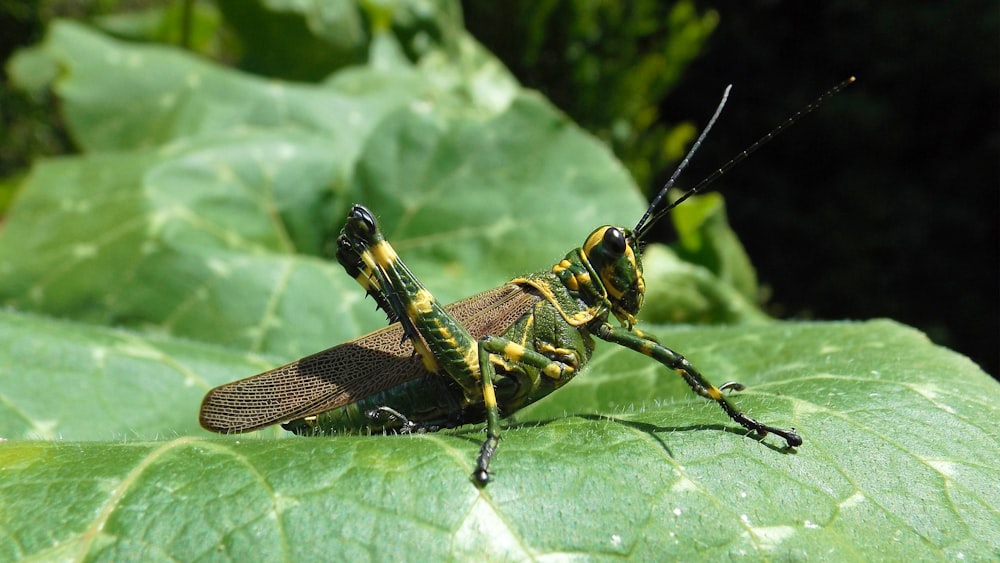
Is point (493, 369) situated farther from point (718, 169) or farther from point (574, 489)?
point (718, 169)

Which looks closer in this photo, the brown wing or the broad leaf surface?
the broad leaf surface

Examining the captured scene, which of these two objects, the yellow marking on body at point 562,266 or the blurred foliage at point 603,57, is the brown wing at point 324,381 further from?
the blurred foliage at point 603,57

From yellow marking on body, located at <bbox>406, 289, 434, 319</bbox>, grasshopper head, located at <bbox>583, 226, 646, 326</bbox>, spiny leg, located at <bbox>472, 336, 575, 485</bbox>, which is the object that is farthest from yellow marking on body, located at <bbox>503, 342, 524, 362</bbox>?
grasshopper head, located at <bbox>583, 226, 646, 326</bbox>

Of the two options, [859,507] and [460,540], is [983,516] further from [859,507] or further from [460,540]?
[460,540]

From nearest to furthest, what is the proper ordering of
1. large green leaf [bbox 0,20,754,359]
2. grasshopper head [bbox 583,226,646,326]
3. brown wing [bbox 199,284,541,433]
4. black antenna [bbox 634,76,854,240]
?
black antenna [bbox 634,76,854,240] < brown wing [bbox 199,284,541,433] < grasshopper head [bbox 583,226,646,326] < large green leaf [bbox 0,20,754,359]

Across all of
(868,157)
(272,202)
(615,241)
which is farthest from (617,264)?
(868,157)

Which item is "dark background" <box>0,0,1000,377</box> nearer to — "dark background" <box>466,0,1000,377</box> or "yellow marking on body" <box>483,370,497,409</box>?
"dark background" <box>466,0,1000,377</box>

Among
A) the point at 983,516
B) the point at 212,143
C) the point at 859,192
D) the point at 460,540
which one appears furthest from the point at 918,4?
the point at 460,540
